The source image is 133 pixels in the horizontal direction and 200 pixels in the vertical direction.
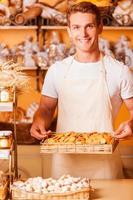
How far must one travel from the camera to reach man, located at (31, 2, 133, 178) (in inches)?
106

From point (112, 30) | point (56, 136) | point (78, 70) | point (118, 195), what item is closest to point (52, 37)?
point (112, 30)

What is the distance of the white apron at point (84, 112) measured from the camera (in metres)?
2.69

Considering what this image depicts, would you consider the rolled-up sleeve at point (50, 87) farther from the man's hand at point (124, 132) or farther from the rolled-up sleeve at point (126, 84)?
the man's hand at point (124, 132)

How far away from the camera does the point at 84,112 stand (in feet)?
8.96

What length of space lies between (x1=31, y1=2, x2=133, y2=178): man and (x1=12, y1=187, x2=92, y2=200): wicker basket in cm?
69

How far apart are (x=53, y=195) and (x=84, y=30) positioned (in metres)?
1.13

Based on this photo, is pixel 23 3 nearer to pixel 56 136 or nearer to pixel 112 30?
pixel 112 30

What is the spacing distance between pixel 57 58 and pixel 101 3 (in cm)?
66

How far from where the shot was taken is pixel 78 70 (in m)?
2.77

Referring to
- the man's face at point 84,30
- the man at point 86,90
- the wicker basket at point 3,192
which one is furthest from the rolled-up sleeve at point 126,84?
the wicker basket at point 3,192

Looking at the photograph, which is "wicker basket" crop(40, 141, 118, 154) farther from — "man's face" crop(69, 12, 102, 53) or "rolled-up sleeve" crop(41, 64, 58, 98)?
"man's face" crop(69, 12, 102, 53)

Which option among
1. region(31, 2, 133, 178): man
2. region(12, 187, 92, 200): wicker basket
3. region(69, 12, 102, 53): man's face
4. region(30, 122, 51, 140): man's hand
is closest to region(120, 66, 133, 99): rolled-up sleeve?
region(31, 2, 133, 178): man

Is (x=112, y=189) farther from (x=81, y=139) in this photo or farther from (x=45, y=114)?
(x=45, y=114)

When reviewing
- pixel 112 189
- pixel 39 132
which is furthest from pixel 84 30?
pixel 112 189
